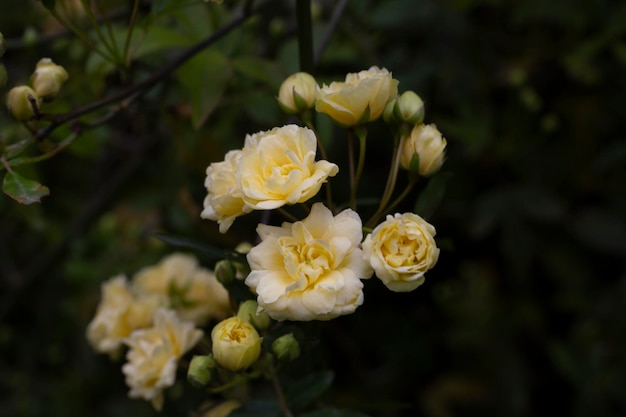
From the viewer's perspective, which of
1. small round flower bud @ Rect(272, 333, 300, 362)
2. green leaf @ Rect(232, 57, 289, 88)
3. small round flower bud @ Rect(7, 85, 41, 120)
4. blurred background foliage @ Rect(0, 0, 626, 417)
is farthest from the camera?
blurred background foliage @ Rect(0, 0, 626, 417)

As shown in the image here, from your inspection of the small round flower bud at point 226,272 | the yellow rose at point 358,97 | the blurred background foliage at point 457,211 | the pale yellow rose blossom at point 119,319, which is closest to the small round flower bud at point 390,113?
the yellow rose at point 358,97

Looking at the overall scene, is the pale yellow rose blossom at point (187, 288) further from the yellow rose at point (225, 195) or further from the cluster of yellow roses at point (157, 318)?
the yellow rose at point (225, 195)

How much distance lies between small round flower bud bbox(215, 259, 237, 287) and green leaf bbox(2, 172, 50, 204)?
239mm

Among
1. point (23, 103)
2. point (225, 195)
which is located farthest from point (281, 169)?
point (23, 103)

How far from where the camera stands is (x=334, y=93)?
95 cm

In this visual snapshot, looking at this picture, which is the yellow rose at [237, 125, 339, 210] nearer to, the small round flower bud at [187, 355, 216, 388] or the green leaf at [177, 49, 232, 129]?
the small round flower bud at [187, 355, 216, 388]

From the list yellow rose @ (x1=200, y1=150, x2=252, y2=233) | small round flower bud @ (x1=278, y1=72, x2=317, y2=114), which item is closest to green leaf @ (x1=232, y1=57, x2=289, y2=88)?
small round flower bud @ (x1=278, y1=72, x2=317, y2=114)

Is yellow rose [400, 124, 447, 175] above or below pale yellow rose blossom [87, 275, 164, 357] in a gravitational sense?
above

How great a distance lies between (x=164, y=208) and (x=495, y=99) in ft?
3.10

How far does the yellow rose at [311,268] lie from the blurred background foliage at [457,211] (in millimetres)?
778

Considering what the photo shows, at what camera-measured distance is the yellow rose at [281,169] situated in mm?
857

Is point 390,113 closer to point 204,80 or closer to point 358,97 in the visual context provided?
point 358,97

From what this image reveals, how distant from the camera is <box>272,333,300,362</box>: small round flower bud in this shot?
0.93m

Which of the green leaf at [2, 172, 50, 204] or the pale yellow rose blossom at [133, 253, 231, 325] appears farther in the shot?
the pale yellow rose blossom at [133, 253, 231, 325]
